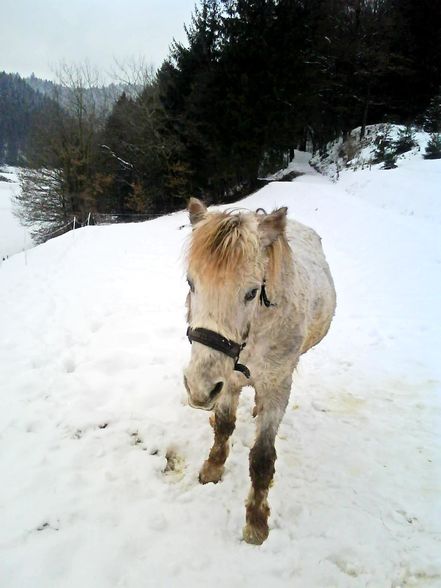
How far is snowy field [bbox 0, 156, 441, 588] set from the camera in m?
2.17

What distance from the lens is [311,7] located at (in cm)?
1850

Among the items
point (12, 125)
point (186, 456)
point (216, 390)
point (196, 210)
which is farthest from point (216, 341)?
point (12, 125)

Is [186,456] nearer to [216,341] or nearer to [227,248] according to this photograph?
[216,341]

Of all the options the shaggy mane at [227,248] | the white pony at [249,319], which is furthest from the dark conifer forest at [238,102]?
the shaggy mane at [227,248]

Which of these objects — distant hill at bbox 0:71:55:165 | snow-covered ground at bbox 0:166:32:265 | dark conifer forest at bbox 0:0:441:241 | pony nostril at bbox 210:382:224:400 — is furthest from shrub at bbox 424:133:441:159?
distant hill at bbox 0:71:55:165

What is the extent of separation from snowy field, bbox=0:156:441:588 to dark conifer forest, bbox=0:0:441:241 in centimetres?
1573

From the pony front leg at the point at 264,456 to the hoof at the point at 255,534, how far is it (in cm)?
2

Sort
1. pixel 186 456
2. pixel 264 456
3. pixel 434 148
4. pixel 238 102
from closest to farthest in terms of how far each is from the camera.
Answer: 1. pixel 264 456
2. pixel 186 456
3. pixel 434 148
4. pixel 238 102

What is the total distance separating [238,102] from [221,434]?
62.3ft

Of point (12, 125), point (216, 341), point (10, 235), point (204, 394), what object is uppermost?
point (12, 125)

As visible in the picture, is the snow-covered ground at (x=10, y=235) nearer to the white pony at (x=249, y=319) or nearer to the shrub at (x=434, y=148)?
the white pony at (x=249, y=319)

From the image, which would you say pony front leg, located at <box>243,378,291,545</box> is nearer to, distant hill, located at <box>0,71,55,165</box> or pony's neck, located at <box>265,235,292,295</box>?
pony's neck, located at <box>265,235,292,295</box>

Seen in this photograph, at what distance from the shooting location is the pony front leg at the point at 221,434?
2834mm

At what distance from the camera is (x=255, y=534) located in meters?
2.38
